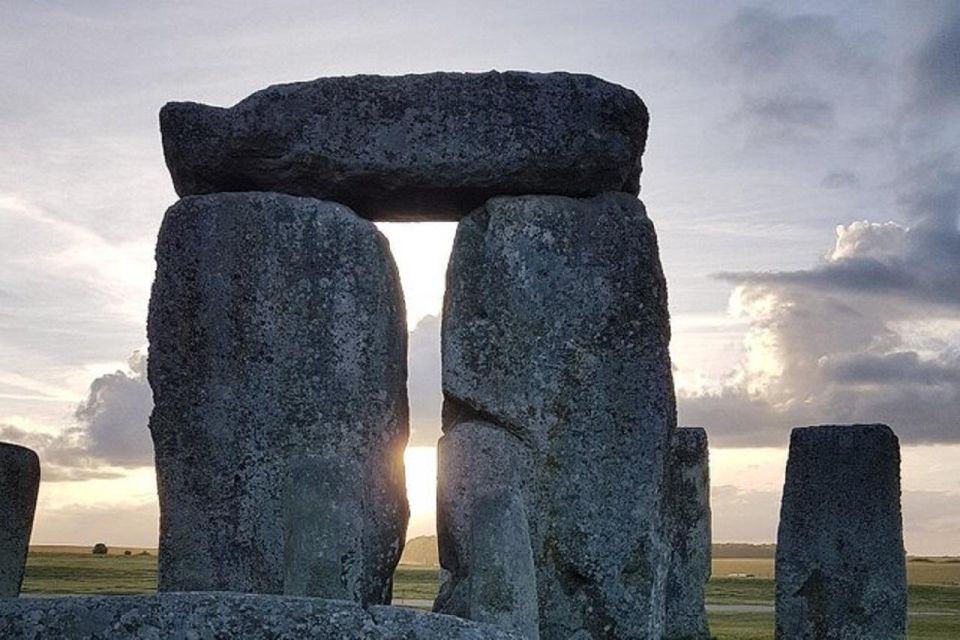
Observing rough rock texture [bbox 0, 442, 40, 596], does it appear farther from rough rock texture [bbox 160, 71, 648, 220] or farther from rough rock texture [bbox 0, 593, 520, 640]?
rough rock texture [bbox 0, 593, 520, 640]

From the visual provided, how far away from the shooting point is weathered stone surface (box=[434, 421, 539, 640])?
1038cm

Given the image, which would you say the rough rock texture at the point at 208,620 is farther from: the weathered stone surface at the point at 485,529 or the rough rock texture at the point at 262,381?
the rough rock texture at the point at 262,381

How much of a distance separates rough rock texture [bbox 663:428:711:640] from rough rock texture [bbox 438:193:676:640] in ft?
21.4

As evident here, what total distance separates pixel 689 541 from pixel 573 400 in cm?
843

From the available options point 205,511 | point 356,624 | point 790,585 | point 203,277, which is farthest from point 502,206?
point 356,624

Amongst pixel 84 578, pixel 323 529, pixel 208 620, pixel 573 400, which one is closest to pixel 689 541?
pixel 573 400

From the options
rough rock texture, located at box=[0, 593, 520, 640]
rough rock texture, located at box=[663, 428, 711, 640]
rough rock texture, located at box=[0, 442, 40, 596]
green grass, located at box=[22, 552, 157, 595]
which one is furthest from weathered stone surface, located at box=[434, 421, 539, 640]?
green grass, located at box=[22, 552, 157, 595]

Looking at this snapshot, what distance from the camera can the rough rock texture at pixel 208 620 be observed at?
539cm

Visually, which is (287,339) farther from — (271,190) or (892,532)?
(892,532)

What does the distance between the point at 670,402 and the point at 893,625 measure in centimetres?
429

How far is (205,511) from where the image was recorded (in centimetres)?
1149

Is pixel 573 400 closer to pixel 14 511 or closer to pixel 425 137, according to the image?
pixel 425 137

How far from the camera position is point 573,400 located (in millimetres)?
11250

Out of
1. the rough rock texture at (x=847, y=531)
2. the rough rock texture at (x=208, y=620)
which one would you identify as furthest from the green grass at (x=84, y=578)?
the rough rock texture at (x=208, y=620)
